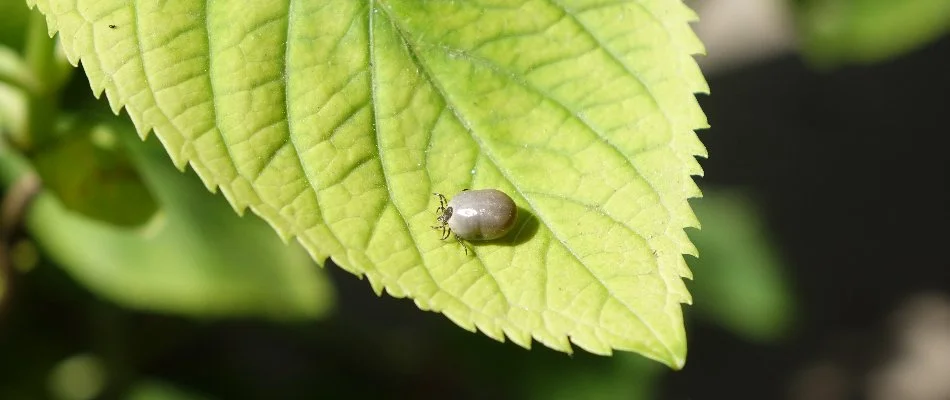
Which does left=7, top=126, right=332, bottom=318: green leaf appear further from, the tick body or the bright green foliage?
the bright green foliage

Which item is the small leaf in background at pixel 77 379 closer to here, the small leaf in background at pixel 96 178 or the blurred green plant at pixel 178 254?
the blurred green plant at pixel 178 254

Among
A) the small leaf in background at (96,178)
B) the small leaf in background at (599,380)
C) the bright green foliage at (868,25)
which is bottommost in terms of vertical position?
the small leaf in background at (599,380)

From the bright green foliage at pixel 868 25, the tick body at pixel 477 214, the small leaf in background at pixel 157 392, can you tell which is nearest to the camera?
the tick body at pixel 477 214

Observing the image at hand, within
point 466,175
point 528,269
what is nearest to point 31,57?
point 466,175

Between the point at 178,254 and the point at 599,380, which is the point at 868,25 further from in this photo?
the point at 178,254

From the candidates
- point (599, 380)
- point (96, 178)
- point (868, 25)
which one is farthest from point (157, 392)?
point (868, 25)

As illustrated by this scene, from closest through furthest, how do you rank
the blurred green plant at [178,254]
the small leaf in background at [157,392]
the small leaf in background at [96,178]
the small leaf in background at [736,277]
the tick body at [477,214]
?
the tick body at [477,214] < the small leaf in background at [96,178] < the blurred green plant at [178,254] < the small leaf in background at [157,392] < the small leaf in background at [736,277]

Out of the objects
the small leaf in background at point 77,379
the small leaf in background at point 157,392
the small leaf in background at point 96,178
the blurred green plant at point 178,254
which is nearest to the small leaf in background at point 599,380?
the blurred green plant at point 178,254
